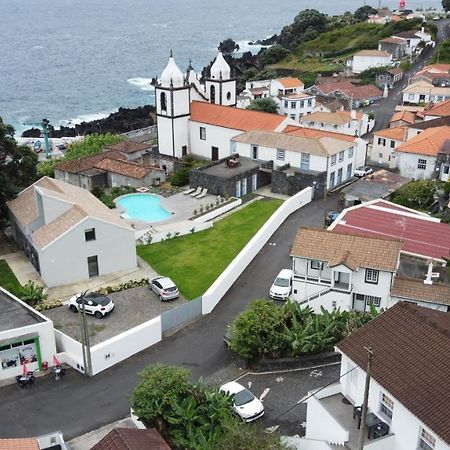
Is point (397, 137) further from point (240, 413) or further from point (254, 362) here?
point (240, 413)

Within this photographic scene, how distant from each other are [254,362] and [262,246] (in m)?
14.5

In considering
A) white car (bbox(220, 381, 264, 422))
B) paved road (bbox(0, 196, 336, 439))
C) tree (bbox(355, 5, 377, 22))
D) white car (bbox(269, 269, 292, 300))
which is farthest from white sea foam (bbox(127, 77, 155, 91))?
white car (bbox(220, 381, 264, 422))

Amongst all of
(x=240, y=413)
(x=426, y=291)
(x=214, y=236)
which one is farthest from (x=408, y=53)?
(x=240, y=413)

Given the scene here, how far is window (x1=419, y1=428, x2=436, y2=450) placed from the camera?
1973 cm

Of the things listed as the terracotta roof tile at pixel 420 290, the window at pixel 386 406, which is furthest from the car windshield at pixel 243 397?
the terracotta roof tile at pixel 420 290

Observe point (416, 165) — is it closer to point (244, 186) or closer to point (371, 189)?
point (371, 189)

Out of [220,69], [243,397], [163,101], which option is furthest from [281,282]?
[220,69]

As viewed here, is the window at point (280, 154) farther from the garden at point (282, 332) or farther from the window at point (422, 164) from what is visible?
the garden at point (282, 332)

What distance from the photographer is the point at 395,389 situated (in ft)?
68.9

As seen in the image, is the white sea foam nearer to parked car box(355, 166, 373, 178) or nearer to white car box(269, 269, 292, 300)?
parked car box(355, 166, 373, 178)

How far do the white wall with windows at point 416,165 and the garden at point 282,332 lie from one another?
2925 centimetres

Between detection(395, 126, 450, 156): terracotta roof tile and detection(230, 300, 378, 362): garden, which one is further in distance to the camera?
detection(395, 126, 450, 156): terracotta roof tile

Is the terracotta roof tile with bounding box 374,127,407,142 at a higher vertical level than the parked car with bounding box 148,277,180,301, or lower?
higher

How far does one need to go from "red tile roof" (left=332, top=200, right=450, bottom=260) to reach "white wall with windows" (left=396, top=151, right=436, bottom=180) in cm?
1478
